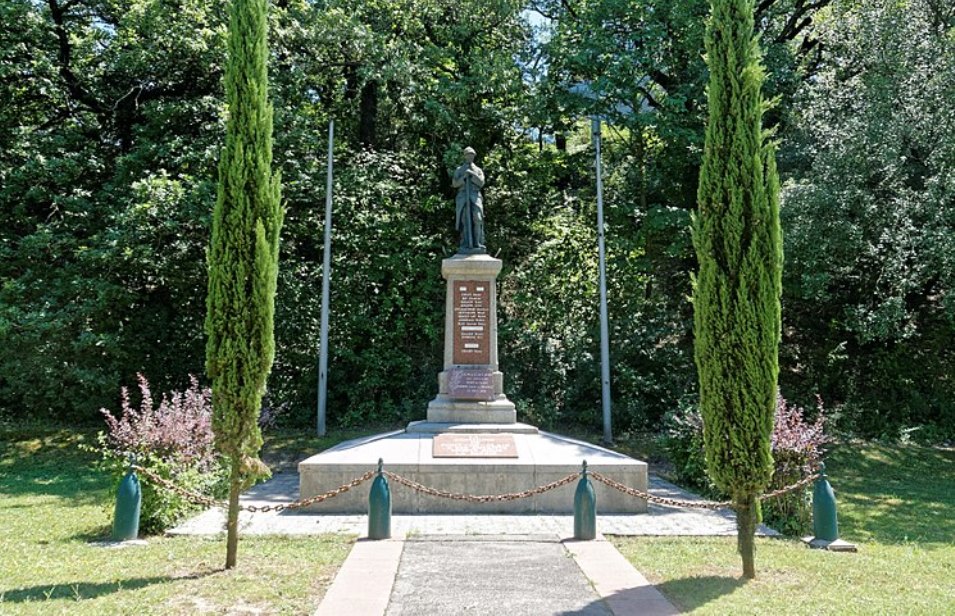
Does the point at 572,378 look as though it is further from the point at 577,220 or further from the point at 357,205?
the point at 357,205

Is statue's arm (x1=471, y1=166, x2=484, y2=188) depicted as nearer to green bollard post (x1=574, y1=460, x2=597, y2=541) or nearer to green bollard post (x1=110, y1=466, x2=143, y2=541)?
green bollard post (x1=574, y1=460, x2=597, y2=541)

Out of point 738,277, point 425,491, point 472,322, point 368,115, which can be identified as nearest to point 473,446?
point 425,491

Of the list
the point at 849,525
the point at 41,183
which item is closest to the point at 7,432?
the point at 41,183

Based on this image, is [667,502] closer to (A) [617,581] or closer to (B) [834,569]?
(B) [834,569]

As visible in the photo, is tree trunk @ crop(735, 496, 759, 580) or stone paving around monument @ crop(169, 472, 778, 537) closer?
tree trunk @ crop(735, 496, 759, 580)

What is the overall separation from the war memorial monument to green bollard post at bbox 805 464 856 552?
271 centimetres

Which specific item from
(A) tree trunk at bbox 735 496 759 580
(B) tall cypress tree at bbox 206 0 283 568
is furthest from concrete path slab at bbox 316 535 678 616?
(B) tall cypress tree at bbox 206 0 283 568

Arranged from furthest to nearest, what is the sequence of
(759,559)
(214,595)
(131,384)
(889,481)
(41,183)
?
Result: 1. (131,384)
2. (41,183)
3. (889,481)
4. (759,559)
5. (214,595)

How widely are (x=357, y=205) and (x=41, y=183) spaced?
24.2ft

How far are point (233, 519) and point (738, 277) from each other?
5.36 meters

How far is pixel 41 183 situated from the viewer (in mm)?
16406

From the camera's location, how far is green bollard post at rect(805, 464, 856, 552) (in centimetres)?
809

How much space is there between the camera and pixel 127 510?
803 centimetres

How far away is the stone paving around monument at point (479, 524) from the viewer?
28.6ft
